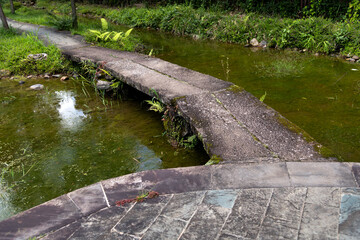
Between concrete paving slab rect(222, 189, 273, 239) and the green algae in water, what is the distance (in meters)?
1.17

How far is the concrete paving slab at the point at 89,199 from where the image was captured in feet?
7.35

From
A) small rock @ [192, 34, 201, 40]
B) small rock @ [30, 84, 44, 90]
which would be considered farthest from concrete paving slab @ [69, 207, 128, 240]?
small rock @ [192, 34, 201, 40]

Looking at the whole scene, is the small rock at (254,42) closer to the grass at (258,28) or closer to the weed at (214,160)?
the grass at (258,28)

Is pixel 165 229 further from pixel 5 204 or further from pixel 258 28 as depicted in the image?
pixel 258 28

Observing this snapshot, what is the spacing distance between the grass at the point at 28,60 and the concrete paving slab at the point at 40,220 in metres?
4.88

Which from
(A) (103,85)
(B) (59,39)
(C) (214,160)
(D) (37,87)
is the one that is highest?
(C) (214,160)

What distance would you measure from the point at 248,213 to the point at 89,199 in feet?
3.73

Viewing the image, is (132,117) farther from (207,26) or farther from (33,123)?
(207,26)

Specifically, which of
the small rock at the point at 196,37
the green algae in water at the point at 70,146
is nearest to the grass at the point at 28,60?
the green algae in water at the point at 70,146

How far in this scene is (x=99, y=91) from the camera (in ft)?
18.1

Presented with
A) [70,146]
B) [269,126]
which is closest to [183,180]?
[269,126]

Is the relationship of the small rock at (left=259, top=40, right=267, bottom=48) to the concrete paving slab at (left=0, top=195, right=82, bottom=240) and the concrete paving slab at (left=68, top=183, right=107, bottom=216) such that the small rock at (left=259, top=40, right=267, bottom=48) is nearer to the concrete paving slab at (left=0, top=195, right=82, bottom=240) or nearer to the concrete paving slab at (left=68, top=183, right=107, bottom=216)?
the concrete paving slab at (left=68, top=183, right=107, bottom=216)

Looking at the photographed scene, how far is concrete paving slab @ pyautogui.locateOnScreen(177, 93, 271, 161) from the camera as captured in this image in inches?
111

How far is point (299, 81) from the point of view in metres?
5.50
